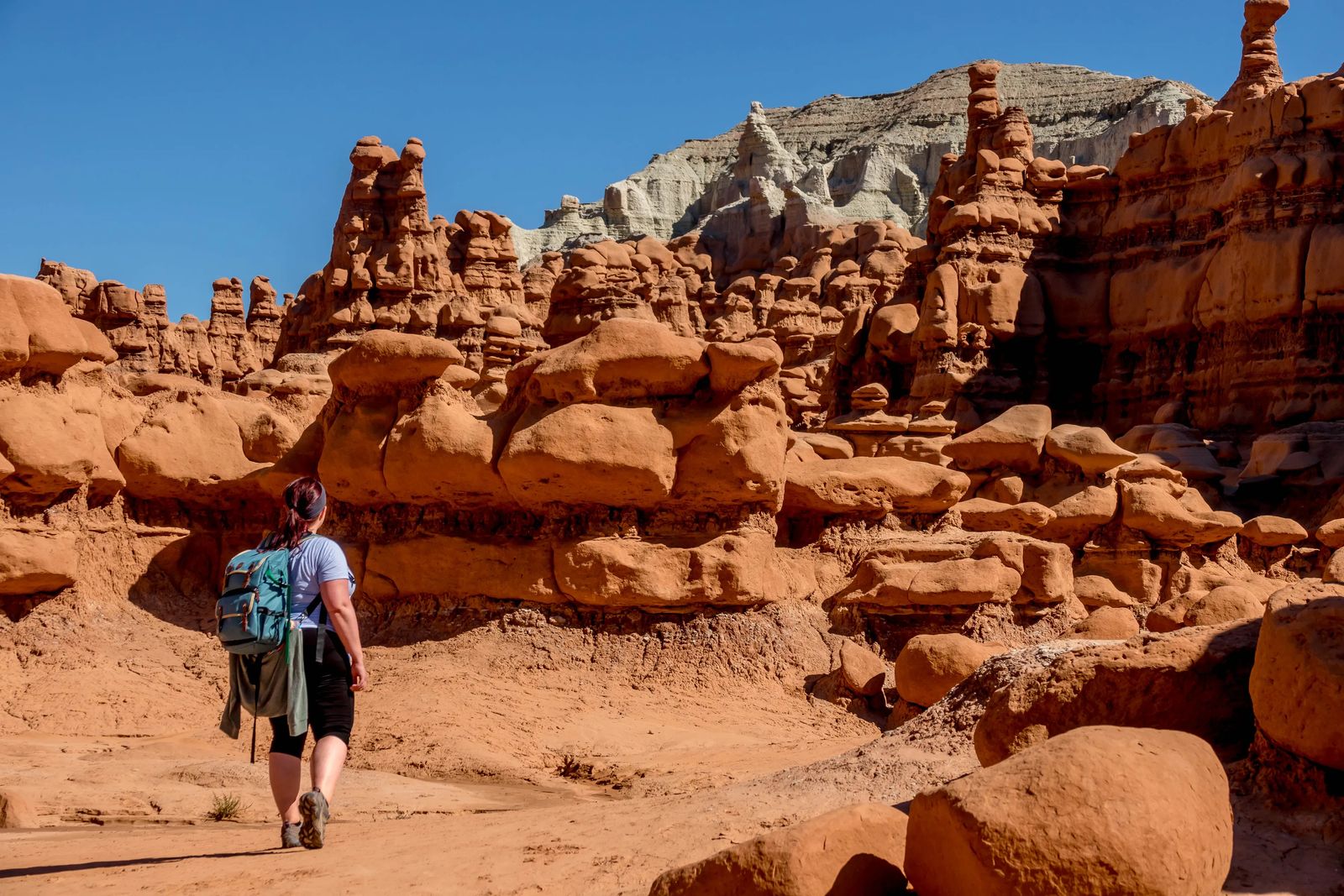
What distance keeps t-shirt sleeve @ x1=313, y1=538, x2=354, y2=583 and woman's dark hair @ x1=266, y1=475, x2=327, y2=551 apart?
11 cm

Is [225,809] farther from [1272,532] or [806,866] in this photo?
[1272,532]

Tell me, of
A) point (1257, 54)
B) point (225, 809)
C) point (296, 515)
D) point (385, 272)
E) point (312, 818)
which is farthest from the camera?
point (385, 272)

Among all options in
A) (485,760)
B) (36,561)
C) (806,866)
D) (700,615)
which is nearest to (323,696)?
(806,866)

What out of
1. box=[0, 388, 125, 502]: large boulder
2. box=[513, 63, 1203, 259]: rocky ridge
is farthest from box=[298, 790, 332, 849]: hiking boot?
box=[513, 63, 1203, 259]: rocky ridge

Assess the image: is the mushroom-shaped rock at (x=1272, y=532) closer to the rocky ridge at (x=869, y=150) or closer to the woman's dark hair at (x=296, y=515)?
the woman's dark hair at (x=296, y=515)

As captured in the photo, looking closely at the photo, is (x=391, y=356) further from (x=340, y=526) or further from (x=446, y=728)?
(x=446, y=728)

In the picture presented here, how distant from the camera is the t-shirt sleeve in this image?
487cm

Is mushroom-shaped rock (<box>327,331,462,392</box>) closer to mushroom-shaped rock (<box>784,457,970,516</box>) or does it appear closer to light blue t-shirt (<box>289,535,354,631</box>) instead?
mushroom-shaped rock (<box>784,457,970,516</box>)

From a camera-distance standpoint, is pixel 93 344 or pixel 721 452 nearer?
pixel 721 452

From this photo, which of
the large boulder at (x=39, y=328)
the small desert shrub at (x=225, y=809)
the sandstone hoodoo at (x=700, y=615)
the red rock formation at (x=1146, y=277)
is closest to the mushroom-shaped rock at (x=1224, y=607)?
the sandstone hoodoo at (x=700, y=615)

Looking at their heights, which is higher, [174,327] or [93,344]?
[174,327]

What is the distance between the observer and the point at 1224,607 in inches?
375

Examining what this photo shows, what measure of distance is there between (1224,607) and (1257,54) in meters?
20.8

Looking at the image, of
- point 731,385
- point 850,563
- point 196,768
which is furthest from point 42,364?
point 850,563
